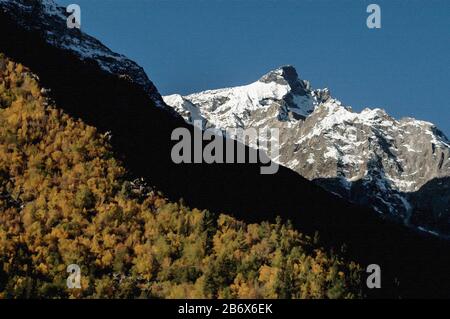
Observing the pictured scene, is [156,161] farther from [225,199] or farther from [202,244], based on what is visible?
[202,244]

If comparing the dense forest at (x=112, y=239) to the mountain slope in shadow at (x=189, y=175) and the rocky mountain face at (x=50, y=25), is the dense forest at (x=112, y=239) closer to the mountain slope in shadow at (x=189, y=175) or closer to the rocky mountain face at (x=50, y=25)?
the mountain slope in shadow at (x=189, y=175)

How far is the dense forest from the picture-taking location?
7238cm

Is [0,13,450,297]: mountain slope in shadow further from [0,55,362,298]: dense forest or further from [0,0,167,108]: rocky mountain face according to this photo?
[0,0,167,108]: rocky mountain face

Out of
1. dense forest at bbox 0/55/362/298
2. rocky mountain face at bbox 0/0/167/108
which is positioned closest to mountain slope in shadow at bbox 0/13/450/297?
dense forest at bbox 0/55/362/298

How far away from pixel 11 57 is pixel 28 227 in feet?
152

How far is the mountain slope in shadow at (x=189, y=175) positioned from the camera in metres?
98.5

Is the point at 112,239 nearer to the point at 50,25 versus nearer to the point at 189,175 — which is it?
the point at 189,175

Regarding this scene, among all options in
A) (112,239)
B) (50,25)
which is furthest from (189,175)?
(50,25)

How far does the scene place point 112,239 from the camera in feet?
261

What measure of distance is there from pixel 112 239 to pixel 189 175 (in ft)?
91.7

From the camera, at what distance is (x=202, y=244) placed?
3142 inches

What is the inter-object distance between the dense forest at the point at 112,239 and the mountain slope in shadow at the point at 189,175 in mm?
6246

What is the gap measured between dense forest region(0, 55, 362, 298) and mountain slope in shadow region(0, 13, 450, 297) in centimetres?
625

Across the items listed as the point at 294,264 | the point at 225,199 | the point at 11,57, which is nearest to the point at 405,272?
the point at 225,199
